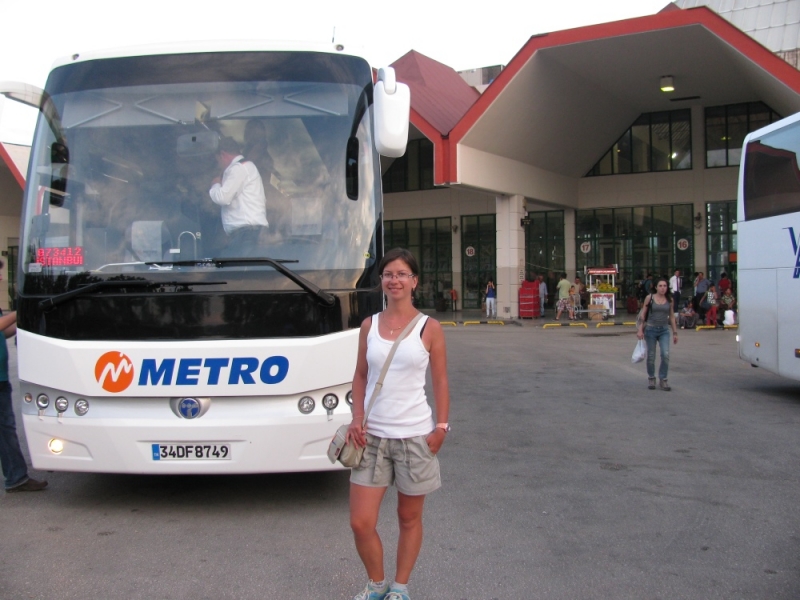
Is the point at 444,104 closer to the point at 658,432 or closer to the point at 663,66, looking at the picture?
the point at 663,66

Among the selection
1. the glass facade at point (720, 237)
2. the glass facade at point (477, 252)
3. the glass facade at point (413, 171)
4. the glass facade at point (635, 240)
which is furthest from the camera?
the glass facade at point (413, 171)

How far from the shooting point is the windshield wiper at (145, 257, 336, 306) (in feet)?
17.7

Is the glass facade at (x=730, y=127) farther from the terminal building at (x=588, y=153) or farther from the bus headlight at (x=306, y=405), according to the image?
the bus headlight at (x=306, y=405)

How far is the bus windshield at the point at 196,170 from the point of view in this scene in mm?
5539

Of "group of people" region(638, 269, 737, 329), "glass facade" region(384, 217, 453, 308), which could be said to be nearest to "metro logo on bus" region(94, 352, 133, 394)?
"group of people" region(638, 269, 737, 329)

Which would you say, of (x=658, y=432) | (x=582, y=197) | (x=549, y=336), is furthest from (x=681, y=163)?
(x=658, y=432)

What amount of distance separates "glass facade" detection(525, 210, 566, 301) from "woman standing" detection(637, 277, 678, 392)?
22410 millimetres

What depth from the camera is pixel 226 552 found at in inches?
193

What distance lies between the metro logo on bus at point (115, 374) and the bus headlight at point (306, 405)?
3.69ft

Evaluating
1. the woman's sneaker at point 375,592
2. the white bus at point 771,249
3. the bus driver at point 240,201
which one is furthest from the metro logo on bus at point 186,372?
the white bus at point 771,249

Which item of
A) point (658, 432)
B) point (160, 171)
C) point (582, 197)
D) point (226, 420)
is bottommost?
point (658, 432)

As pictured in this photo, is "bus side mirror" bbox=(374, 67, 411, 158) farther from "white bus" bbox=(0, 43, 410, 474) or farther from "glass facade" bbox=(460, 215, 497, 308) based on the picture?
"glass facade" bbox=(460, 215, 497, 308)

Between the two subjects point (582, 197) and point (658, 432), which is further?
point (582, 197)

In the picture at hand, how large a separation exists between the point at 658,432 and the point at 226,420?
512 centimetres
